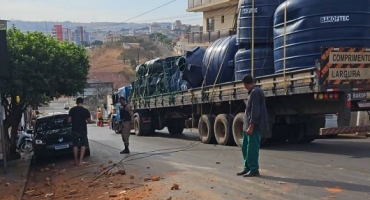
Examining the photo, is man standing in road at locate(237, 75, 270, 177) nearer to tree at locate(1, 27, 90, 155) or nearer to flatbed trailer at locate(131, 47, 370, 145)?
flatbed trailer at locate(131, 47, 370, 145)

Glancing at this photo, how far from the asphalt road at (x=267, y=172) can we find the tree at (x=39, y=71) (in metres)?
2.28

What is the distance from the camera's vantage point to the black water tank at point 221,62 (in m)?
15.1

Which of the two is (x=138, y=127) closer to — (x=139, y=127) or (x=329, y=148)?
(x=139, y=127)

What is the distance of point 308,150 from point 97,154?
600 centimetres

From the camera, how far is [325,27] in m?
11.5

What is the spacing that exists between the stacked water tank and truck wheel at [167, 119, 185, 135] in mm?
8980

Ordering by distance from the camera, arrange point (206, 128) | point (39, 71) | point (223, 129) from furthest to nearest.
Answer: point (206, 128)
point (223, 129)
point (39, 71)

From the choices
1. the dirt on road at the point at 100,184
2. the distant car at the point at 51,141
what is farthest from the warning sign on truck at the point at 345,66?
the distant car at the point at 51,141

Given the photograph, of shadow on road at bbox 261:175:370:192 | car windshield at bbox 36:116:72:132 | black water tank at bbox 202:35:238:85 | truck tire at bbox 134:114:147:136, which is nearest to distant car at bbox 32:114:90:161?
car windshield at bbox 36:116:72:132

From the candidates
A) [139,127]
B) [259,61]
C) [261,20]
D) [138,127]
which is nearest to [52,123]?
[259,61]

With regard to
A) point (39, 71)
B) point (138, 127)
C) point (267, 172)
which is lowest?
point (267, 172)

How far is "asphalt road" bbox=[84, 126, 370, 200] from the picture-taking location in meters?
7.34

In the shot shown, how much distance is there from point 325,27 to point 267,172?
4.21m

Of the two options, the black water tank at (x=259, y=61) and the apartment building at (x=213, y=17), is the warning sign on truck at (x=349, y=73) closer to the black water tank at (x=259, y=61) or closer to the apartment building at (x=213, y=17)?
the black water tank at (x=259, y=61)
